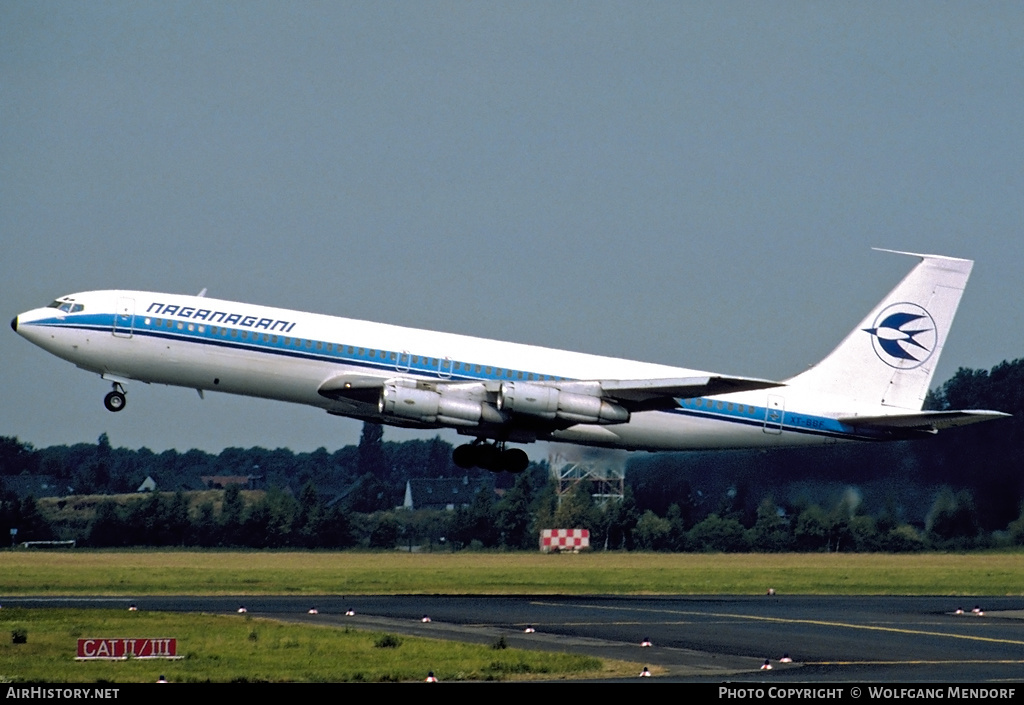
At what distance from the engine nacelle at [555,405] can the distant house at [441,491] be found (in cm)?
5391

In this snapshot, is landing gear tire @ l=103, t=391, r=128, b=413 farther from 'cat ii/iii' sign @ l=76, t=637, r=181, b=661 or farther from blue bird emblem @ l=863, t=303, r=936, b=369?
blue bird emblem @ l=863, t=303, r=936, b=369

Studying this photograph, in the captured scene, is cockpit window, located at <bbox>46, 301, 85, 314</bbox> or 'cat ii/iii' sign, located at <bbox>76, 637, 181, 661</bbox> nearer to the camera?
'cat ii/iii' sign, located at <bbox>76, 637, 181, 661</bbox>

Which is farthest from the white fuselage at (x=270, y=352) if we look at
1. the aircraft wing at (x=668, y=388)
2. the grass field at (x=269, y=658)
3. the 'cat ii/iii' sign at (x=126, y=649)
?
the 'cat ii/iii' sign at (x=126, y=649)

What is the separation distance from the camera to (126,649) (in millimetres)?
29984

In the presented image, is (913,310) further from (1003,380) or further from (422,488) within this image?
(422,488)

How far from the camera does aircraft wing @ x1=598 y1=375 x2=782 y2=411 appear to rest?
4588cm

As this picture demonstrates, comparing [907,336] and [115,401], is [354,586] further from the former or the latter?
[907,336]

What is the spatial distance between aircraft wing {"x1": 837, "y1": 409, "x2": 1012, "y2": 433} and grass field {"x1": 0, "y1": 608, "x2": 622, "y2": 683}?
71.2ft

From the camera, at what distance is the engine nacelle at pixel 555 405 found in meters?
46.5

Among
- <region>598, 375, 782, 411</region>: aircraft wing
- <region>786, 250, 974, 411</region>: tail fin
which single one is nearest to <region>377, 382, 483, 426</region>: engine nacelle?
<region>598, 375, 782, 411</region>: aircraft wing

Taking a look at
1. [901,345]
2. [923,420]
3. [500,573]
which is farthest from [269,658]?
[901,345]

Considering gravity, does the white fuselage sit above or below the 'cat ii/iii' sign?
above
